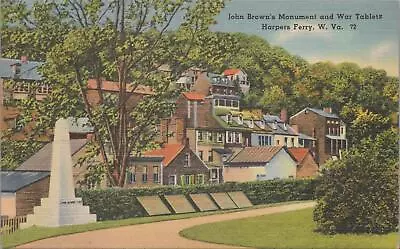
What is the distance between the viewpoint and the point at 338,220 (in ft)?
19.6

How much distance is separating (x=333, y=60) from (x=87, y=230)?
1.95 metres

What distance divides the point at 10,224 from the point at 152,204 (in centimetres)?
93

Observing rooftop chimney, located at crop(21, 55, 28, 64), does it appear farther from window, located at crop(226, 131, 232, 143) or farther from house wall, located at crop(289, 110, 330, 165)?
house wall, located at crop(289, 110, 330, 165)

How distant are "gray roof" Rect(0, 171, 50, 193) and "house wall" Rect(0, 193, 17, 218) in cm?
4

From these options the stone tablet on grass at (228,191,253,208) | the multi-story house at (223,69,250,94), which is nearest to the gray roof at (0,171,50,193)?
the stone tablet on grass at (228,191,253,208)

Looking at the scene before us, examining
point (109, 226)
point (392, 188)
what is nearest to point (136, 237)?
point (109, 226)

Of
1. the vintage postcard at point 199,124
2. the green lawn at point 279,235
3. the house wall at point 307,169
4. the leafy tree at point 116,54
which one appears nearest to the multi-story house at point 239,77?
the vintage postcard at point 199,124

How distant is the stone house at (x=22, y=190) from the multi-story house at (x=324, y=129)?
1700 millimetres

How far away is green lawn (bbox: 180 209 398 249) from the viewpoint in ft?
19.4

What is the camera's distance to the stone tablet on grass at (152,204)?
602cm

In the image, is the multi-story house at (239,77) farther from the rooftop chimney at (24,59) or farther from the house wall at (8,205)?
the house wall at (8,205)

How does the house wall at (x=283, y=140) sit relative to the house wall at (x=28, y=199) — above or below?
above

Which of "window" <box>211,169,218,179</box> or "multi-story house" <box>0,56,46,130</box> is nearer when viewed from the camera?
"multi-story house" <box>0,56,46,130</box>

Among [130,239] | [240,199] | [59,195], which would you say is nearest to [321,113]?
[240,199]
